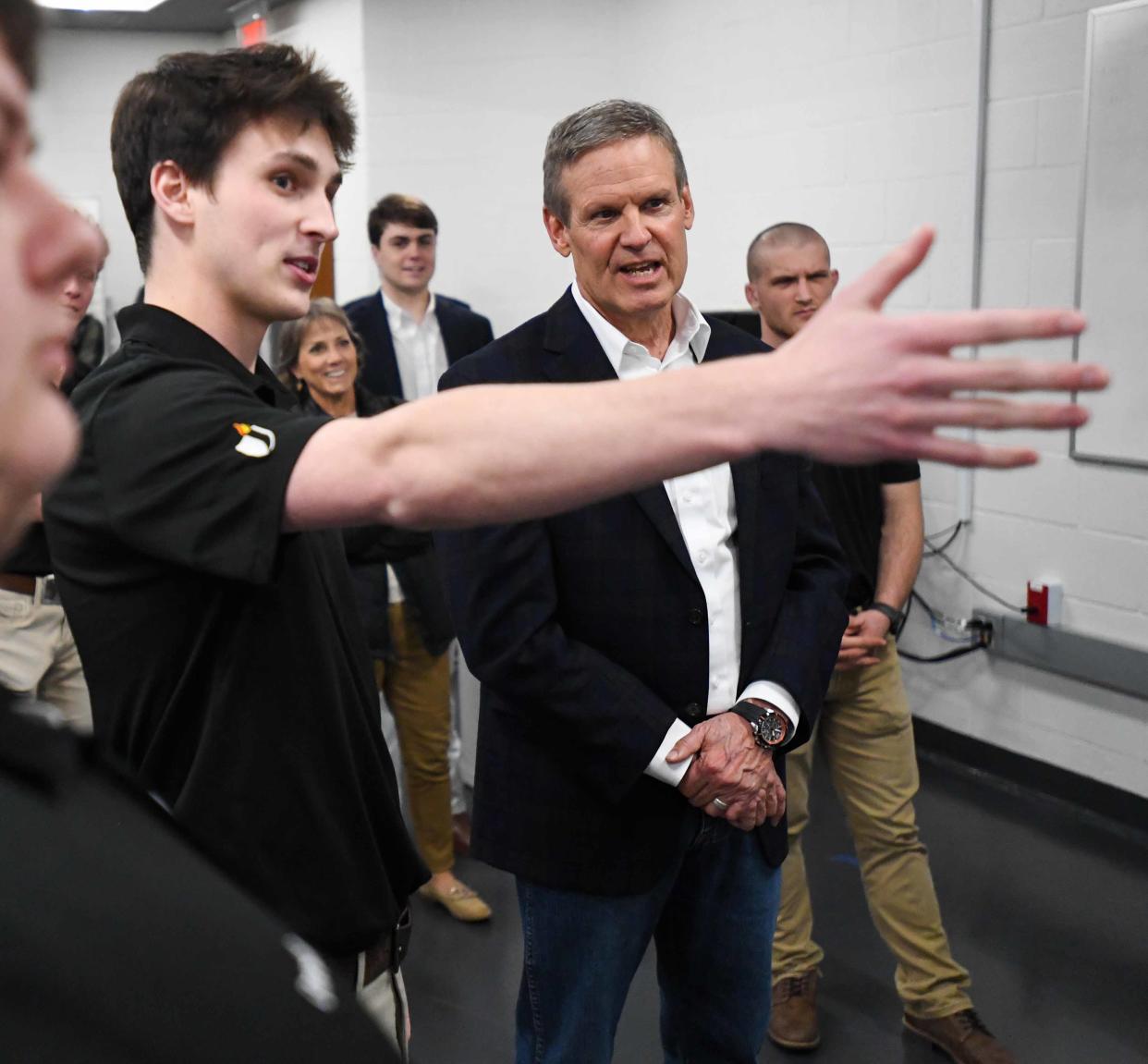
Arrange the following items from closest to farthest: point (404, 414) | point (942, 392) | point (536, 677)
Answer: point (942, 392)
point (404, 414)
point (536, 677)

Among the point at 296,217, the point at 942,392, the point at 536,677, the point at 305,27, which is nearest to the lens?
the point at 942,392

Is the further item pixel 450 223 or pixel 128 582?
pixel 450 223

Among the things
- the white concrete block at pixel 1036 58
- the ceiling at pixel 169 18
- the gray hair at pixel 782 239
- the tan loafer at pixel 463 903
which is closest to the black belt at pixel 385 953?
the tan loafer at pixel 463 903

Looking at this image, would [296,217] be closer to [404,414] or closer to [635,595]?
[404,414]

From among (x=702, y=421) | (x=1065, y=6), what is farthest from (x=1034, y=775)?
(x=702, y=421)

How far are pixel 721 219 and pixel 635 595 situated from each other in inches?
131

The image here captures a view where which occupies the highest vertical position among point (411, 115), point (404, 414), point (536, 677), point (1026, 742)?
point (411, 115)

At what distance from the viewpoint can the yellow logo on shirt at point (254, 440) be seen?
3.44 ft

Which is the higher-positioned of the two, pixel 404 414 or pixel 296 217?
pixel 296 217

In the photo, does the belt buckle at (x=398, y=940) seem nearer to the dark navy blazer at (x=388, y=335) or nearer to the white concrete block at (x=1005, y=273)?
the dark navy blazer at (x=388, y=335)

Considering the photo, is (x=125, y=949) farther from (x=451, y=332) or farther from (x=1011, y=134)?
(x=451, y=332)

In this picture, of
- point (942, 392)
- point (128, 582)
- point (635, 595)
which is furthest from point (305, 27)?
point (942, 392)

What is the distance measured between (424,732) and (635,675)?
1570 millimetres

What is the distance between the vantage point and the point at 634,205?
6.43 ft
